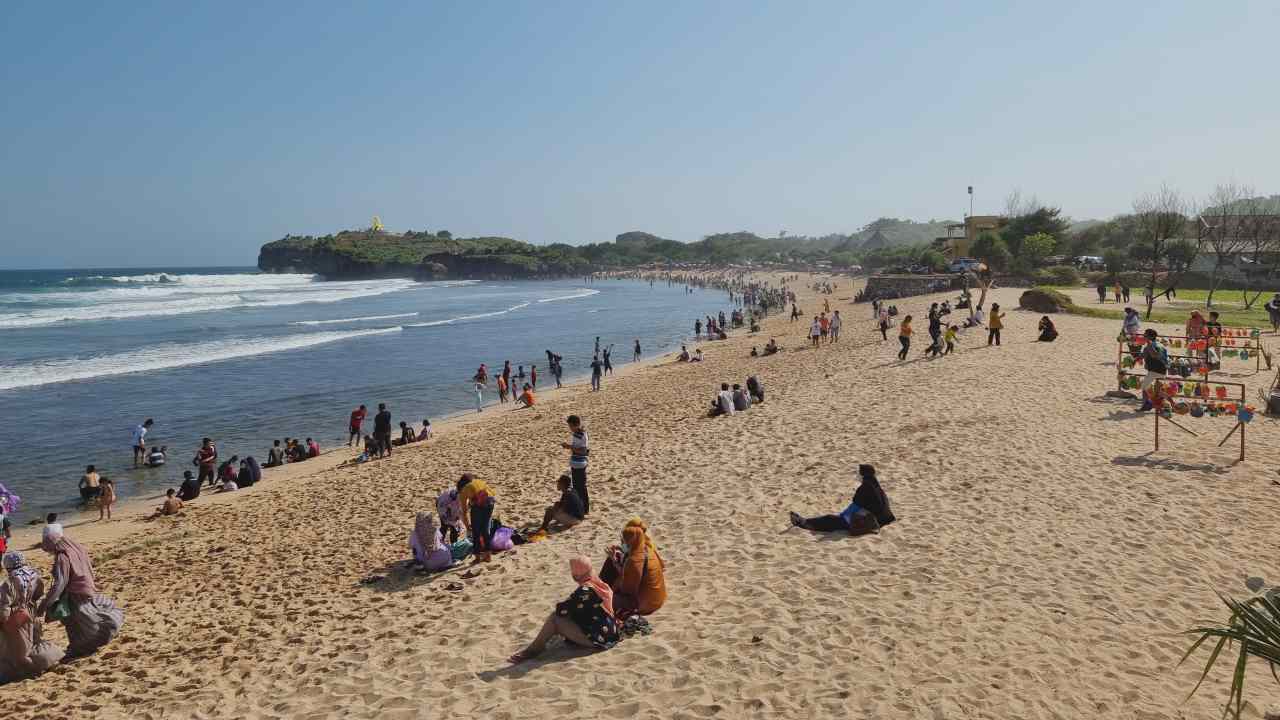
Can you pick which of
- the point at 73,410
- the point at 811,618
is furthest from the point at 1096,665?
the point at 73,410

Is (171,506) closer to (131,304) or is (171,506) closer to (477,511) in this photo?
(477,511)

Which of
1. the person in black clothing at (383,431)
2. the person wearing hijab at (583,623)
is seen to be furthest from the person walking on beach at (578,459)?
the person in black clothing at (383,431)

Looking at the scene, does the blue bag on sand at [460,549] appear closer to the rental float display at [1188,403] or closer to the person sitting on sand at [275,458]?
the rental float display at [1188,403]

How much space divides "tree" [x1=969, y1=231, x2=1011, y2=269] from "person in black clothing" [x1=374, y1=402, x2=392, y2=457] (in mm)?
50752

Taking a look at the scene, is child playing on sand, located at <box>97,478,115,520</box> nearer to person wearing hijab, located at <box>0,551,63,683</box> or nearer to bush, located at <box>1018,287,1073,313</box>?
person wearing hijab, located at <box>0,551,63,683</box>

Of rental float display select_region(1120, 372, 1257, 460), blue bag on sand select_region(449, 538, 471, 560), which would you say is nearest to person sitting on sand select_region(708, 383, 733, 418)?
rental float display select_region(1120, 372, 1257, 460)

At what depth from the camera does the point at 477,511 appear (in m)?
8.31

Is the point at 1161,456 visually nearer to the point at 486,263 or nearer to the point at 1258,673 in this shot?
the point at 1258,673

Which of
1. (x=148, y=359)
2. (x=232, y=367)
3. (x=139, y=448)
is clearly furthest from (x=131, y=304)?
(x=139, y=448)

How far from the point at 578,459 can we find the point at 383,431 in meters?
7.90

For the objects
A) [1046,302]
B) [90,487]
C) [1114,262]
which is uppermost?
[1114,262]

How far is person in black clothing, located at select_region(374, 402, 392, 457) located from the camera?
1554cm

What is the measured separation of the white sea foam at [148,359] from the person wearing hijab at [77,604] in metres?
24.5

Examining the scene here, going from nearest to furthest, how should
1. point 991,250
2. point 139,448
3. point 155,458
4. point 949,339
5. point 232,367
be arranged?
point 155,458 < point 139,448 < point 949,339 < point 232,367 < point 991,250
